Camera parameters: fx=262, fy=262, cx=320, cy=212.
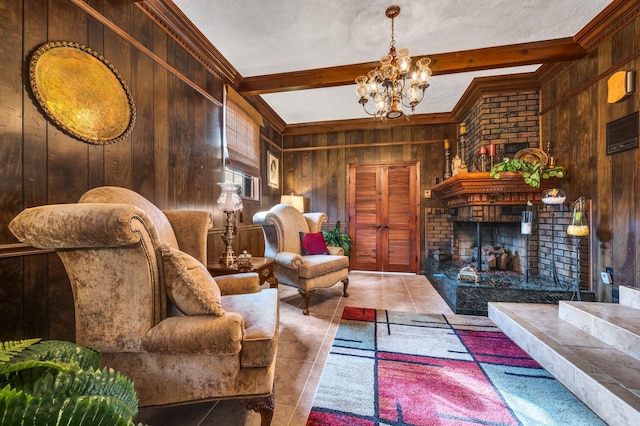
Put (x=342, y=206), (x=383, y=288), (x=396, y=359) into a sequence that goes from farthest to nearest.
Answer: (x=342, y=206) → (x=383, y=288) → (x=396, y=359)

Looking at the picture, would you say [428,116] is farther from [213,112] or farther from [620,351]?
[620,351]

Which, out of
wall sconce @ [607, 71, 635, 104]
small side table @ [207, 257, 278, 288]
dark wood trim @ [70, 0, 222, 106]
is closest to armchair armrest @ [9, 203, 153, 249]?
small side table @ [207, 257, 278, 288]

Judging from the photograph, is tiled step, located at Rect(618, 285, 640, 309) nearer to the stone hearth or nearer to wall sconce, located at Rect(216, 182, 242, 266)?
the stone hearth

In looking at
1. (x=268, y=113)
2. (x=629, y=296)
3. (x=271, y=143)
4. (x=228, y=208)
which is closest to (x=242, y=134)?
(x=268, y=113)

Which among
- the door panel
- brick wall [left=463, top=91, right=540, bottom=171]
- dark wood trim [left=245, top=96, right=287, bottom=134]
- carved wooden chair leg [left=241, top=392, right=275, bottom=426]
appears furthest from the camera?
the door panel

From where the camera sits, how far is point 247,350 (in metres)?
1.08

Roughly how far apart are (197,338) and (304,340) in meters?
1.20

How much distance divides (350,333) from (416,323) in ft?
2.14

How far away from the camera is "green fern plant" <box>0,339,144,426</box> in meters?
0.46

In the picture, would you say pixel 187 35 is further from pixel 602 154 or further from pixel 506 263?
pixel 506 263

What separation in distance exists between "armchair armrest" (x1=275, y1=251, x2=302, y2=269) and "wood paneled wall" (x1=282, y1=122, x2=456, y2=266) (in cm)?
212

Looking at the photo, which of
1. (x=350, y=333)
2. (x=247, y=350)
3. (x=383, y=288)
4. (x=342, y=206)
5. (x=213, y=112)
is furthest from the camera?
(x=342, y=206)

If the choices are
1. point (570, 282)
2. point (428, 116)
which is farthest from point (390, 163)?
point (570, 282)

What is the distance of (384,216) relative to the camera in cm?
459
